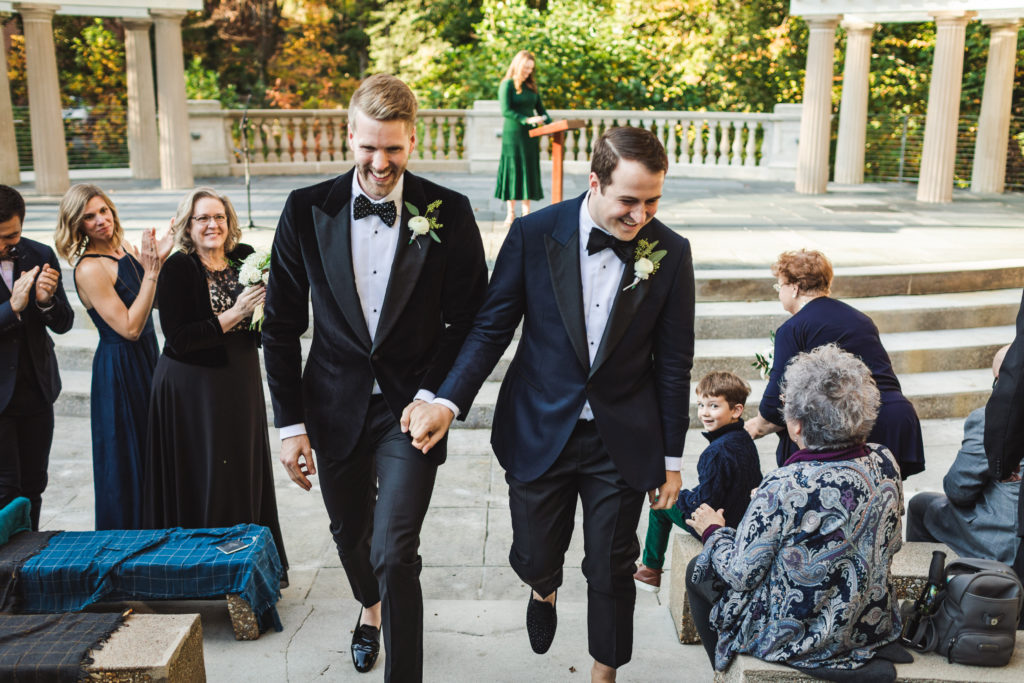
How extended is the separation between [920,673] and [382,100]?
242cm

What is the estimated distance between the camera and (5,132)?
14469 millimetres

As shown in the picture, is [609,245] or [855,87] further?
[855,87]

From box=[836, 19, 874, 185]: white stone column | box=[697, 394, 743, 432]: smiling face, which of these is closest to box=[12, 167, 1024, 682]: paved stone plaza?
box=[697, 394, 743, 432]: smiling face

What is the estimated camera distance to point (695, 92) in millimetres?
20594

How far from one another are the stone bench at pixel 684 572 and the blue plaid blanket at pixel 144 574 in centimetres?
166

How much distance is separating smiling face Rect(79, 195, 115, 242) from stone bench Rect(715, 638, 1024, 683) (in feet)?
10.9

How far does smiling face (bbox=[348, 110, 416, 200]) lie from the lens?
3.04 m

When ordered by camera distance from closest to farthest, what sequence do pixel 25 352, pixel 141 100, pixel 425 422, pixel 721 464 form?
pixel 425 422 → pixel 721 464 → pixel 25 352 → pixel 141 100

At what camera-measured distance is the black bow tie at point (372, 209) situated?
3262 millimetres

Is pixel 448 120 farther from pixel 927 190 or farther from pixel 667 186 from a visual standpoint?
pixel 927 190

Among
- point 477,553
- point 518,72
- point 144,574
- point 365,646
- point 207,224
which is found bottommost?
point 477,553

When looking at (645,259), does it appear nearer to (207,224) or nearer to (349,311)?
(349,311)

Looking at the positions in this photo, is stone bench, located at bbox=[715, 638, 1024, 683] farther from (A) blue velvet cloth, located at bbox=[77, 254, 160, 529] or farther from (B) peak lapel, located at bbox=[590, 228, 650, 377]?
(A) blue velvet cloth, located at bbox=[77, 254, 160, 529]

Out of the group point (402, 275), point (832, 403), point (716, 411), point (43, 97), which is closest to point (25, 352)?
point (402, 275)
